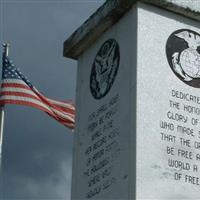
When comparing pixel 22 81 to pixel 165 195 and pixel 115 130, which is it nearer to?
pixel 115 130

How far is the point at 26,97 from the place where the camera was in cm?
1664

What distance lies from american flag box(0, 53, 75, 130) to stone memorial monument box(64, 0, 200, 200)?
2.55m

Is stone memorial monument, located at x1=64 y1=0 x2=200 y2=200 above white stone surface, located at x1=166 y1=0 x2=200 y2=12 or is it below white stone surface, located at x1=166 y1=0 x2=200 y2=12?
below

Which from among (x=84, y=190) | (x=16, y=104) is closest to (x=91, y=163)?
(x=84, y=190)

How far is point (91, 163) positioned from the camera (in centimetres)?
1340

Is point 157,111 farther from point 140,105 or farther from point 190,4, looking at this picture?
point 190,4

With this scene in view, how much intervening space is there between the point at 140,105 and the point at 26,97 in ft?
14.8

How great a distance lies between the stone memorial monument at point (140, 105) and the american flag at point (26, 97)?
2551 millimetres

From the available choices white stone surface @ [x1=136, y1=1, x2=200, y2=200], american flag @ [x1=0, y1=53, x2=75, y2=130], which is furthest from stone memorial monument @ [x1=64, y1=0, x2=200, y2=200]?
american flag @ [x1=0, y1=53, x2=75, y2=130]

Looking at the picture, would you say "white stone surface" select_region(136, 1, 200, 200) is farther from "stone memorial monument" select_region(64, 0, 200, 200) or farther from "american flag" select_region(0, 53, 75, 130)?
"american flag" select_region(0, 53, 75, 130)

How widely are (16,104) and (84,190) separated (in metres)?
3.59

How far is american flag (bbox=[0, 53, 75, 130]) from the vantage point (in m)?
16.6

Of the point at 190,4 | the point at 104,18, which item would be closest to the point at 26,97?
the point at 104,18

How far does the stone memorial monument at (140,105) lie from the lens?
12359 mm
